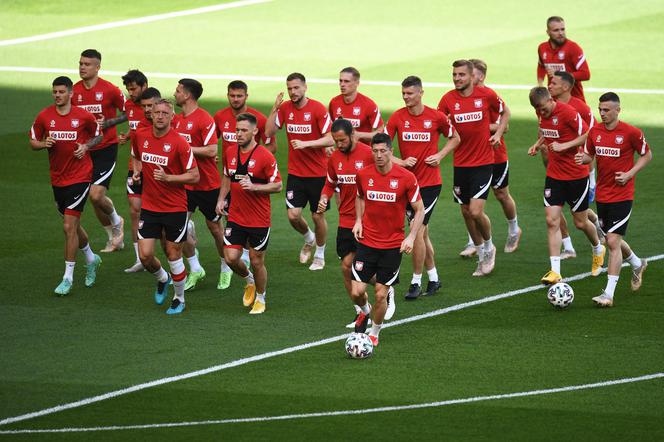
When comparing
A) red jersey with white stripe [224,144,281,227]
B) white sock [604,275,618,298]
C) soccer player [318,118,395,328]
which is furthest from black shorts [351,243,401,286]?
white sock [604,275,618,298]

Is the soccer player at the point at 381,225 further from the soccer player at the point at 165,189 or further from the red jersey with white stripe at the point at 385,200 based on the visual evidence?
the soccer player at the point at 165,189

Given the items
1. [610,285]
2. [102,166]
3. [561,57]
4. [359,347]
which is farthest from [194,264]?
[561,57]

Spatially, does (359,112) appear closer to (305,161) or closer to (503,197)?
(305,161)

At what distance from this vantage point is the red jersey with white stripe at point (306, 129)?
57.9ft

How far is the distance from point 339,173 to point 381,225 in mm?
1118

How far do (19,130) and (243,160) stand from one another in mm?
12896

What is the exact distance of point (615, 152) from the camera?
15.4 meters

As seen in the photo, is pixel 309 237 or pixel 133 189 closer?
pixel 133 189

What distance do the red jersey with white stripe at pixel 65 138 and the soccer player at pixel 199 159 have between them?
4.13 ft

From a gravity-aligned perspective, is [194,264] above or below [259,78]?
below

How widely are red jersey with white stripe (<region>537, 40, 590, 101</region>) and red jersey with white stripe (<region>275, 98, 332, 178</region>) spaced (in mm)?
6699

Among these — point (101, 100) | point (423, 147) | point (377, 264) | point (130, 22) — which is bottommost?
point (377, 264)

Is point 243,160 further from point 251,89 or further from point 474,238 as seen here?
point 251,89

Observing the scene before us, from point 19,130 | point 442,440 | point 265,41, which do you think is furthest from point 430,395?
point 265,41
